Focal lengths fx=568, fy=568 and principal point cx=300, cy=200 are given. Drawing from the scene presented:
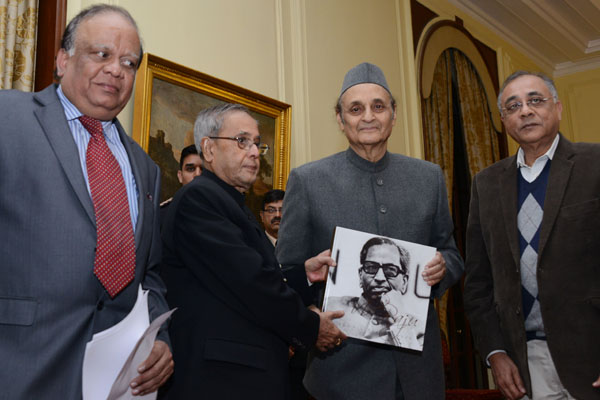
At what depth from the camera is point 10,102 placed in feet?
4.99

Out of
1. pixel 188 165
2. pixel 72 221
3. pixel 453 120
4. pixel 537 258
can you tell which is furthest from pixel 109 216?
pixel 453 120

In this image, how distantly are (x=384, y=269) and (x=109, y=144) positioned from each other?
1.01 meters

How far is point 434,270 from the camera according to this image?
6.66 ft

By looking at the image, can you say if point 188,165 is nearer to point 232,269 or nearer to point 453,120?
point 232,269

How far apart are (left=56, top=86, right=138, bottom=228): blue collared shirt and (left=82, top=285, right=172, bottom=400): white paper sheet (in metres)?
0.31

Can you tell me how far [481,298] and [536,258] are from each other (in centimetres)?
34

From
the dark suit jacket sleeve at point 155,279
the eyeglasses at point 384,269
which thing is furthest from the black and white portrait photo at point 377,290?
the dark suit jacket sleeve at point 155,279

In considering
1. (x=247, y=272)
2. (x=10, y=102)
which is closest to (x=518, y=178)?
(x=247, y=272)

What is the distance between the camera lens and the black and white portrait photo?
6.33 feet

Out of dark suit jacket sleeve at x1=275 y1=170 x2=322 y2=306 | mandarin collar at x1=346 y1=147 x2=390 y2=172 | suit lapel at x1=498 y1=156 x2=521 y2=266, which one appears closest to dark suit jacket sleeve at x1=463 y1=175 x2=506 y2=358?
suit lapel at x1=498 y1=156 x2=521 y2=266

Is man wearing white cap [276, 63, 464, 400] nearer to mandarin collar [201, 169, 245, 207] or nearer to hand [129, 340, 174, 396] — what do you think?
mandarin collar [201, 169, 245, 207]

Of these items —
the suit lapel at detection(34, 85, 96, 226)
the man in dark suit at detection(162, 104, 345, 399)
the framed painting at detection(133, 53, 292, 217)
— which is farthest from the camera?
the framed painting at detection(133, 53, 292, 217)

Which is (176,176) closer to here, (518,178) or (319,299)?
(319,299)

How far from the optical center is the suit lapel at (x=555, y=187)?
2.26 metres
